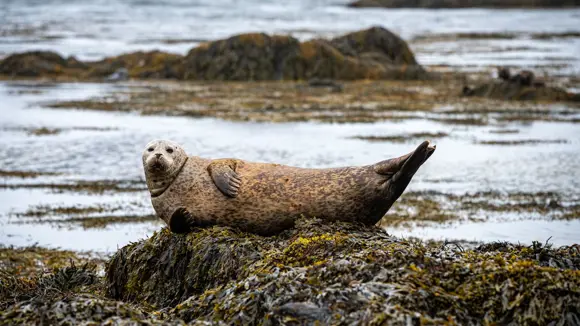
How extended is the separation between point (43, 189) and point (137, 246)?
6.54m

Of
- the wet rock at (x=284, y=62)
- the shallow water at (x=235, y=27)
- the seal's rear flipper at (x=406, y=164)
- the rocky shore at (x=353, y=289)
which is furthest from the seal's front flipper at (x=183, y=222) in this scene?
the shallow water at (x=235, y=27)

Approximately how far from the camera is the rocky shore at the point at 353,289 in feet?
14.4

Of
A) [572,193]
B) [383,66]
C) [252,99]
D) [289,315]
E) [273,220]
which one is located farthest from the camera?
[383,66]

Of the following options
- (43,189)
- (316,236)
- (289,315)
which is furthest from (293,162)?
(289,315)

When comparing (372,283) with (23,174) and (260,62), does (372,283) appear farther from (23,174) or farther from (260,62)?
(260,62)

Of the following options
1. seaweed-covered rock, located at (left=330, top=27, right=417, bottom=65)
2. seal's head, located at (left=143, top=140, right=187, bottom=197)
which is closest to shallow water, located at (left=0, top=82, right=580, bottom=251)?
seal's head, located at (left=143, top=140, right=187, bottom=197)

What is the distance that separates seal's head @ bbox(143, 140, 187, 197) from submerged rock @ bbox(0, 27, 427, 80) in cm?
2127

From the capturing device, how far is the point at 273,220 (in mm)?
6418

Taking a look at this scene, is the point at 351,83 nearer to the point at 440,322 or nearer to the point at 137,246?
the point at 137,246

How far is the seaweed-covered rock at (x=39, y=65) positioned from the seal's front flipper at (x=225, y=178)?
25.2 metres

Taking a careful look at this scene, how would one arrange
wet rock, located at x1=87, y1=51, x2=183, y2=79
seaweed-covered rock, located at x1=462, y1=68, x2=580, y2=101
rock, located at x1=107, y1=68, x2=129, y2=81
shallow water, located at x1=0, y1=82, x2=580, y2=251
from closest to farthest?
shallow water, located at x1=0, y1=82, x2=580, y2=251, seaweed-covered rock, located at x1=462, y1=68, x2=580, y2=101, rock, located at x1=107, y1=68, x2=129, y2=81, wet rock, located at x1=87, y1=51, x2=183, y2=79

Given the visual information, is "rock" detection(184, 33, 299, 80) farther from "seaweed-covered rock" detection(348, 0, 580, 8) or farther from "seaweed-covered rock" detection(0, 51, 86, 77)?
"seaweed-covered rock" detection(348, 0, 580, 8)

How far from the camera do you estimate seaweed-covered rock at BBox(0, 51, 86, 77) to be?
1206 inches

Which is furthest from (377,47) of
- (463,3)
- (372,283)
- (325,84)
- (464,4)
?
(463,3)
